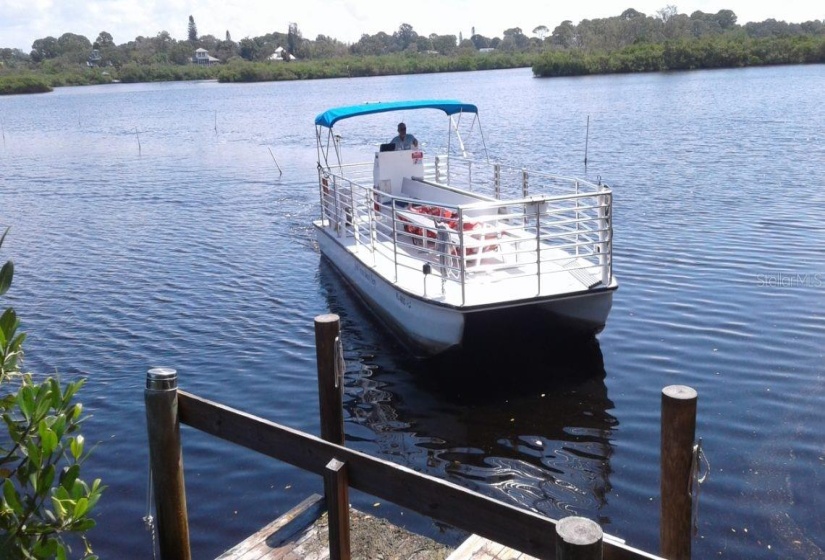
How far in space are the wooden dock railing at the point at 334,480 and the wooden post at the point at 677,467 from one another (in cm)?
15

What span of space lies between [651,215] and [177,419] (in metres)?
15.3

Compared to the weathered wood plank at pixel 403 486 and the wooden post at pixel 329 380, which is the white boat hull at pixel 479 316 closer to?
the wooden post at pixel 329 380

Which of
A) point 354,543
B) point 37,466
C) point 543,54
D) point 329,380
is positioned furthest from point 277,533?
point 543,54

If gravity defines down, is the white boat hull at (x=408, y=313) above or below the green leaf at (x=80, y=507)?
below

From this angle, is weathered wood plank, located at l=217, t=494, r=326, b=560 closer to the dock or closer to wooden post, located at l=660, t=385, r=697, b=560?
the dock

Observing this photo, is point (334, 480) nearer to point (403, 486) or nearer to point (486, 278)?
point (403, 486)

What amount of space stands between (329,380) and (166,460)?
58.0 inches

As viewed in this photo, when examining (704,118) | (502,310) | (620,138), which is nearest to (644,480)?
(502,310)

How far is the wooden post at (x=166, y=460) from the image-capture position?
219 inches

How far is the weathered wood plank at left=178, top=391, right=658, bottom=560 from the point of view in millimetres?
4105

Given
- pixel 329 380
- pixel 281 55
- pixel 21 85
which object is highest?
pixel 281 55

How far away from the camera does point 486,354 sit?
1130 centimetres

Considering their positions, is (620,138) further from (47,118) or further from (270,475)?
(47,118)

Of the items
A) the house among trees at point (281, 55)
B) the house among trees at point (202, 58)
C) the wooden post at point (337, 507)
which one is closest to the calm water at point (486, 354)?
the wooden post at point (337, 507)
